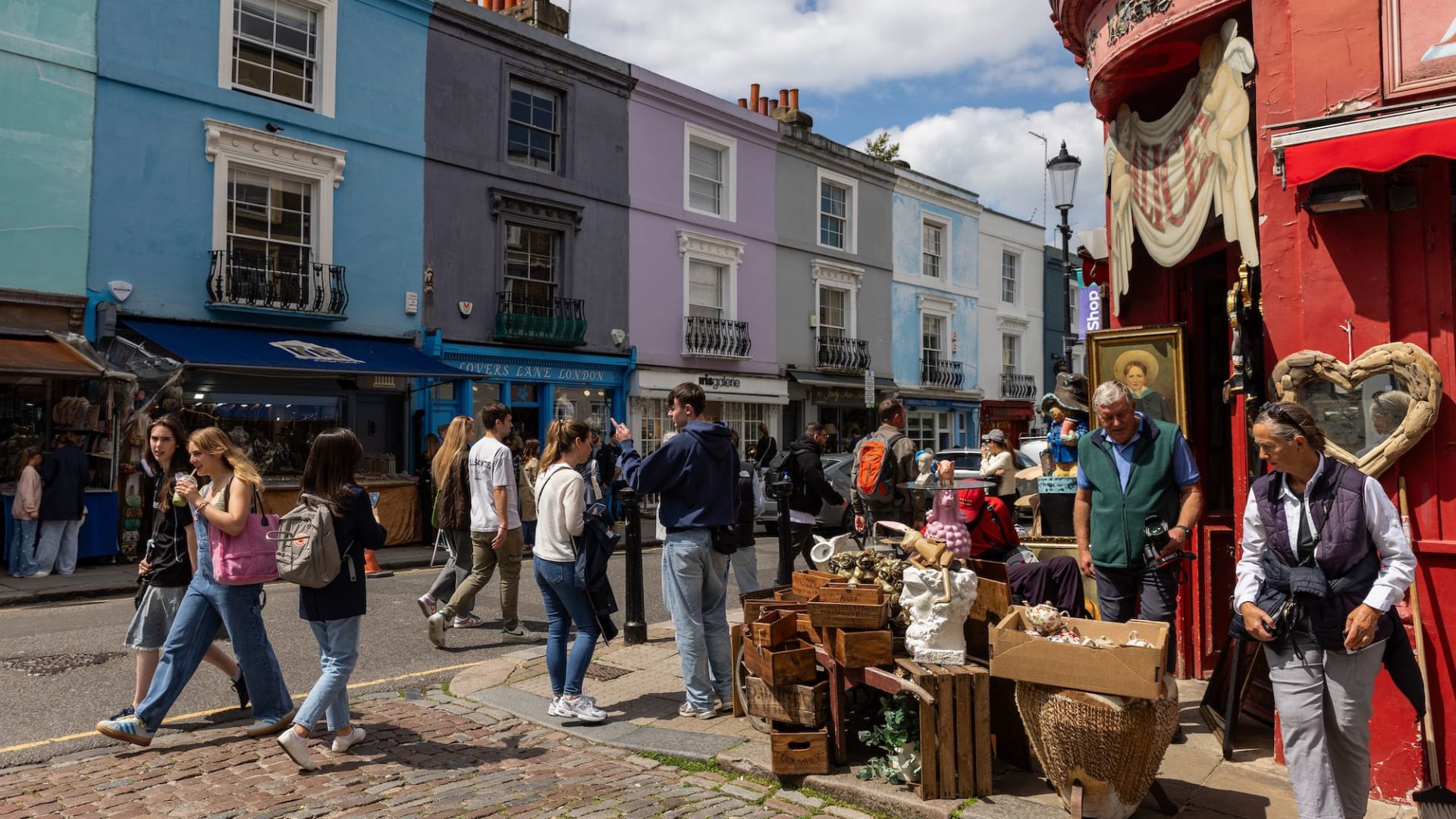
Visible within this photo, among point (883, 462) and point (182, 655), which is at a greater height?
point (883, 462)

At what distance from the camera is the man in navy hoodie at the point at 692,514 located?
18.3ft

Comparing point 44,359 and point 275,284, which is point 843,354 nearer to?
point 275,284

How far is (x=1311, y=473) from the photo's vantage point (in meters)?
3.57

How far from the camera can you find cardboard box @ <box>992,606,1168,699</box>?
366 centimetres

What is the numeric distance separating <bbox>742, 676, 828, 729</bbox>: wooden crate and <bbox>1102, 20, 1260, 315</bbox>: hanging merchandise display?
3115 millimetres

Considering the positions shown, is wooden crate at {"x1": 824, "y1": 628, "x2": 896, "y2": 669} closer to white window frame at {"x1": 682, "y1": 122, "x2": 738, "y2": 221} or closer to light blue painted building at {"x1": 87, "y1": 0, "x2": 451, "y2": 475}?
light blue painted building at {"x1": 87, "y1": 0, "x2": 451, "y2": 475}

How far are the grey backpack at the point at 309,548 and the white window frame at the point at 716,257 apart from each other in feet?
55.0

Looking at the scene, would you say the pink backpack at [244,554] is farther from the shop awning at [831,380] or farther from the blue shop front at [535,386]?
Result: the shop awning at [831,380]

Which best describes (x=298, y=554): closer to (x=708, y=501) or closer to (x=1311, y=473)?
(x=708, y=501)

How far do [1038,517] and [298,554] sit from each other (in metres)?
4.98

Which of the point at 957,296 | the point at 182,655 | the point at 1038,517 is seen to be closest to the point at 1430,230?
the point at 1038,517

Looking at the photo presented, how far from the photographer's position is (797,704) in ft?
15.5

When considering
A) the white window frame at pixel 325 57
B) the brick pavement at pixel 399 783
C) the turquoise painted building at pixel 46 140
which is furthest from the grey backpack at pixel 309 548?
the white window frame at pixel 325 57

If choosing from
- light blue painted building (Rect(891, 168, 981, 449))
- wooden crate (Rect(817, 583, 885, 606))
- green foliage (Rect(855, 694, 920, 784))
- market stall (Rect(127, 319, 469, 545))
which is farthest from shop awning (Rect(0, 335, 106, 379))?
light blue painted building (Rect(891, 168, 981, 449))
